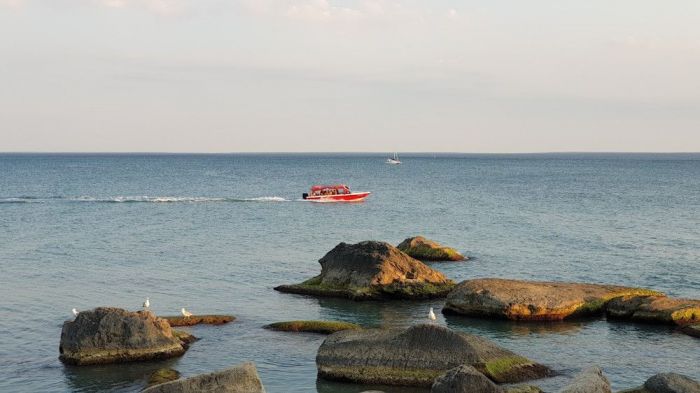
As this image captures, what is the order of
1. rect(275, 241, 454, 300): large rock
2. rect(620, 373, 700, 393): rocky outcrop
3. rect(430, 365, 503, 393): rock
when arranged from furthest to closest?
rect(275, 241, 454, 300): large rock < rect(620, 373, 700, 393): rocky outcrop < rect(430, 365, 503, 393): rock

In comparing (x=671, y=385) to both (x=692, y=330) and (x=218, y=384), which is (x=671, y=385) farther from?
(x=218, y=384)

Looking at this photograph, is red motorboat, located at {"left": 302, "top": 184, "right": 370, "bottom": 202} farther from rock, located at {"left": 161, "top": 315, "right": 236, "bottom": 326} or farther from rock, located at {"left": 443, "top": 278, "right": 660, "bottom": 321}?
rock, located at {"left": 161, "top": 315, "right": 236, "bottom": 326}

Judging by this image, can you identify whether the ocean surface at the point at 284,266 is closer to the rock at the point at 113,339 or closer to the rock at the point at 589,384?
the rock at the point at 113,339

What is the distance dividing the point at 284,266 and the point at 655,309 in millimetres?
24455

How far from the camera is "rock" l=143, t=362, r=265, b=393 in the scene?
75.3 ft

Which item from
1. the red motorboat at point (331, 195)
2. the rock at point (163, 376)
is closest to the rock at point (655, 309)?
the rock at point (163, 376)

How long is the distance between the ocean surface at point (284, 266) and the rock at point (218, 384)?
4.46 m

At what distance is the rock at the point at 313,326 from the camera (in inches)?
1391

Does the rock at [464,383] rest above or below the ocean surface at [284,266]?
above

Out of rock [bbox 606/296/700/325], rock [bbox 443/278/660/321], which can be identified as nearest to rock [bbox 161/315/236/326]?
rock [bbox 443/278/660/321]

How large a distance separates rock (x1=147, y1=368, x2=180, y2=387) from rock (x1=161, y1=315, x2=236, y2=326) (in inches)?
305

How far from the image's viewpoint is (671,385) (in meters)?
23.8

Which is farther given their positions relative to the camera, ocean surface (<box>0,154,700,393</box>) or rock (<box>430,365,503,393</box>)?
ocean surface (<box>0,154,700,393</box>)

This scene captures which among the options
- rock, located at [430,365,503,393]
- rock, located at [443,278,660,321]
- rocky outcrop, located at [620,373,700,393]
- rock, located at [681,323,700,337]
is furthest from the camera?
rock, located at [443,278,660,321]
